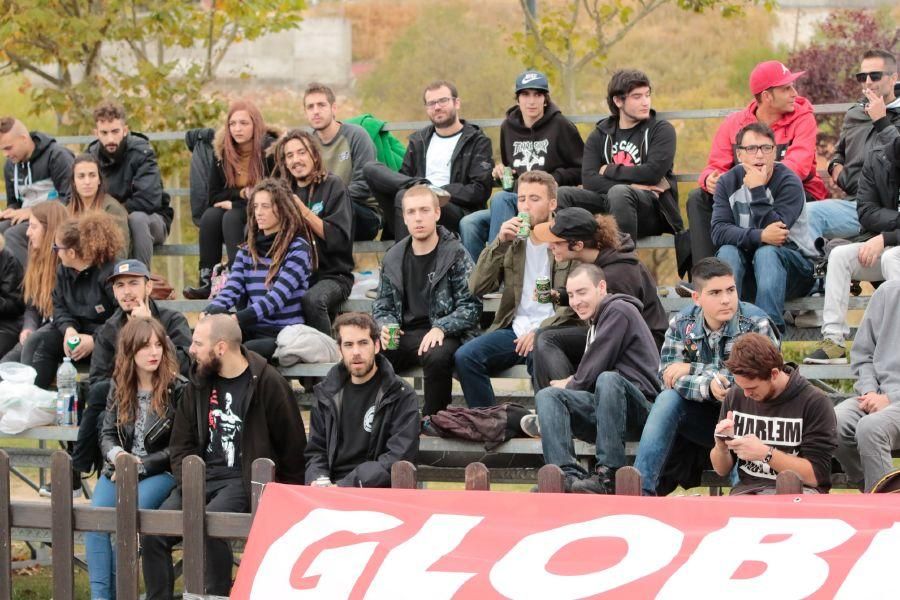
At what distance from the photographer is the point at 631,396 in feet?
25.3

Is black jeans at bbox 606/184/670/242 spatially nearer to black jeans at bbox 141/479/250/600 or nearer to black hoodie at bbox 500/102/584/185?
black hoodie at bbox 500/102/584/185

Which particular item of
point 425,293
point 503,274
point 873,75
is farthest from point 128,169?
point 873,75

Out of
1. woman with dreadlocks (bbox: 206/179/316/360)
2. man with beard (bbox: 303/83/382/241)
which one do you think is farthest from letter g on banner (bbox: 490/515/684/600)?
man with beard (bbox: 303/83/382/241)

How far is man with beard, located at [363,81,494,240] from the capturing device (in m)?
10.7

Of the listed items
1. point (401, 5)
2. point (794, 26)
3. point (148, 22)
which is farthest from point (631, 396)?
point (401, 5)

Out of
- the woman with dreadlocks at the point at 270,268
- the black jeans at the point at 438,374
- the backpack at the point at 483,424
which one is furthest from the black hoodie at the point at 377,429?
the woman with dreadlocks at the point at 270,268

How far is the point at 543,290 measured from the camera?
871cm

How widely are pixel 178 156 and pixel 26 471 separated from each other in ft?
12.3

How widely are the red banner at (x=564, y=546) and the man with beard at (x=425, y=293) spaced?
274 centimetres

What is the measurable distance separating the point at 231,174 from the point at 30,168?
1.91 meters

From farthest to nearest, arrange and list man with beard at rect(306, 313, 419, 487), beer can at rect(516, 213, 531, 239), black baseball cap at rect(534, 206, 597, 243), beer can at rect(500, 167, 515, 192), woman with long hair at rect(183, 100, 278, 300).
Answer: woman with long hair at rect(183, 100, 278, 300) → beer can at rect(500, 167, 515, 192) → beer can at rect(516, 213, 531, 239) → black baseball cap at rect(534, 206, 597, 243) → man with beard at rect(306, 313, 419, 487)

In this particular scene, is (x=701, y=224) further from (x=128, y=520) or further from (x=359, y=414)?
(x=128, y=520)

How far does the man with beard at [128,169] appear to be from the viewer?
1146 cm

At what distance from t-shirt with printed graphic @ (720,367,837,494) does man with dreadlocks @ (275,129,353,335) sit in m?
3.86
